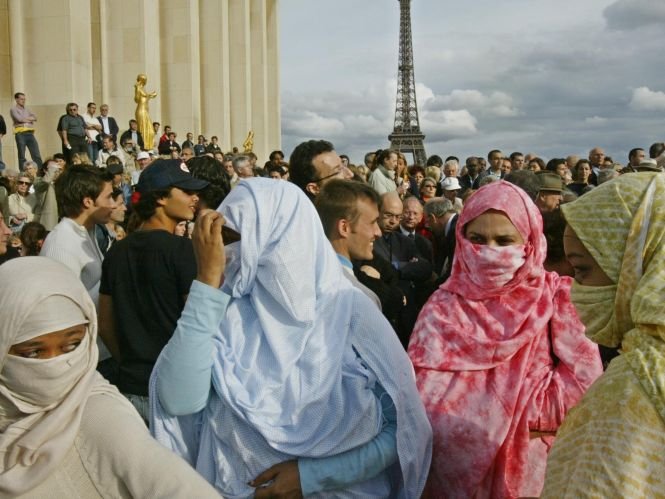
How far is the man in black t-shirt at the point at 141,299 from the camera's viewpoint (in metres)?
3.45

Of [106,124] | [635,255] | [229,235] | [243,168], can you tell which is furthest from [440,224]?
[106,124]

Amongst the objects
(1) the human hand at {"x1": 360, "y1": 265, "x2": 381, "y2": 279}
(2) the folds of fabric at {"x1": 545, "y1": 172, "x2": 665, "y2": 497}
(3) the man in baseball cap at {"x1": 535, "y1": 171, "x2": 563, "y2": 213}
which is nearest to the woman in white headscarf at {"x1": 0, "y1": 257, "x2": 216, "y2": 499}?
(2) the folds of fabric at {"x1": 545, "y1": 172, "x2": 665, "y2": 497}

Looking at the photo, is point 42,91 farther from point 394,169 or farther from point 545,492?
point 545,492

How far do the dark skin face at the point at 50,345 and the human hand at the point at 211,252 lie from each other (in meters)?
0.44

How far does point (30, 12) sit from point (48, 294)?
1884cm

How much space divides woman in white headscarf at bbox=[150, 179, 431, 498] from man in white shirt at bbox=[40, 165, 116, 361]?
2.09 metres

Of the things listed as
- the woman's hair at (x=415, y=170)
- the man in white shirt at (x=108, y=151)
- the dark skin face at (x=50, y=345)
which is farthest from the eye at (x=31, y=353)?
the man in white shirt at (x=108, y=151)

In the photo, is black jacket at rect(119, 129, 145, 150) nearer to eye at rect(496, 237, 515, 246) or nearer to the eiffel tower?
eye at rect(496, 237, 515, 246)

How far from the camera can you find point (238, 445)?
2.30m

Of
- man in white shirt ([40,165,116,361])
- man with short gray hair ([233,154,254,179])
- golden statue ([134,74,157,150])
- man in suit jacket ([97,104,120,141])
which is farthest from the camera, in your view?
golden statue ([134,74,157,150])

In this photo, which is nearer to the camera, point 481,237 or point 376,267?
point 481,237

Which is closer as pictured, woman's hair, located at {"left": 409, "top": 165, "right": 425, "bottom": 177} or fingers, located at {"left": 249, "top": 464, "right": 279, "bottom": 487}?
fingers, located at {"left": 249, "top": 464, "right": 279, "bottom": 487}

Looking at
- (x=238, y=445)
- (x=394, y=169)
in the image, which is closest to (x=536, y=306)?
(x=238, y=445)

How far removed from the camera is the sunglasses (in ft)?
7.95
